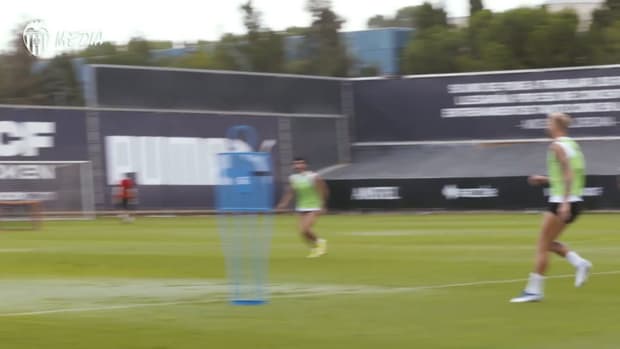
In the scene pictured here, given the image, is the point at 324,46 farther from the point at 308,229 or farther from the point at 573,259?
the point at 573,259

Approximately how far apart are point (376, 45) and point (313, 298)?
2967 inches

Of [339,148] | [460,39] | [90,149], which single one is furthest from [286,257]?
[460,39]

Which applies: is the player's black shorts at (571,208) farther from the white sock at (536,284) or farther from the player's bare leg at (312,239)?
the player's bare leg at (312,239)

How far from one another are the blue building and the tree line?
96 cm

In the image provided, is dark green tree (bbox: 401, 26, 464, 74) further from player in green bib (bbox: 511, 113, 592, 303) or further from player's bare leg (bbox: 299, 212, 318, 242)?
player in green bib (bbox: 511, 113, 592, 303)

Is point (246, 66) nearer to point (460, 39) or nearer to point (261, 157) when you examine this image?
point (460, 39)

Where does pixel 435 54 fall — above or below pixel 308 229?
above

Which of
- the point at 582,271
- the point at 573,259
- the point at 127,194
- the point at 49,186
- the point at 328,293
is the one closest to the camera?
the point at 573,259

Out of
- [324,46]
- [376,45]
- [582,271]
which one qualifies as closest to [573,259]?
[582,271]

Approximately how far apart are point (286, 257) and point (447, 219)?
58.2ft

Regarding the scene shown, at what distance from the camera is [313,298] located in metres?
13.2

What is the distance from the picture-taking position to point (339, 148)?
51.2 m

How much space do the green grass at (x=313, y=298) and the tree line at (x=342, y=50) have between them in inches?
1807

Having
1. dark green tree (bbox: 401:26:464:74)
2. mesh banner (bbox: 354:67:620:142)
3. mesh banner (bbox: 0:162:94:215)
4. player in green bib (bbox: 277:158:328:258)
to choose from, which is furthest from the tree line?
player in green bib (bbox: 277:158:328:258)
